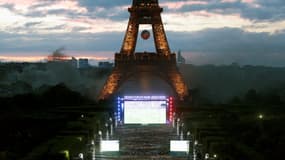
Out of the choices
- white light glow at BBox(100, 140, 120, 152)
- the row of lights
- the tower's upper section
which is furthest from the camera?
the tower's upper section

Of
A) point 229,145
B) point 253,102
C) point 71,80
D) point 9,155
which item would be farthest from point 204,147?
point 71,80

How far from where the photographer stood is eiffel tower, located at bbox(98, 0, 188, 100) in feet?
165

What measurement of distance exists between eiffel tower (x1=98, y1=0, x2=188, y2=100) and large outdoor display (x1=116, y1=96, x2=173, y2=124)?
6.27 m

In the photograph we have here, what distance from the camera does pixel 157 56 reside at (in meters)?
51.0

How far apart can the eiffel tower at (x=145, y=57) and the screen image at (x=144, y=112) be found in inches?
265

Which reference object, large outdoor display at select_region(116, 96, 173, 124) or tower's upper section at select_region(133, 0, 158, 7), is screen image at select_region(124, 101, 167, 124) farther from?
tower's upper section at select_region(133, 0, 158, 7)

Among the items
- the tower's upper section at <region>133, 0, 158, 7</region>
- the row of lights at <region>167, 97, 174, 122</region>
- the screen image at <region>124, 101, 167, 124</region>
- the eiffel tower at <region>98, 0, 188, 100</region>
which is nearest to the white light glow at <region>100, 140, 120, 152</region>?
the screen image at <region>124, 101, 167, 124</region>

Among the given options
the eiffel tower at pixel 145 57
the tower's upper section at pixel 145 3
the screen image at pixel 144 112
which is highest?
the tower's upper section at pixel 145 3

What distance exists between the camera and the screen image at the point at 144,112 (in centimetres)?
4325

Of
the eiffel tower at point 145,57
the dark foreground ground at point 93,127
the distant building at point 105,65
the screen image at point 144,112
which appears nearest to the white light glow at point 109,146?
the dark foreground ground at point 93,127

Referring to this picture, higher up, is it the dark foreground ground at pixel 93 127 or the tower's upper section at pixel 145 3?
the tower's upper section at pixel 145 3

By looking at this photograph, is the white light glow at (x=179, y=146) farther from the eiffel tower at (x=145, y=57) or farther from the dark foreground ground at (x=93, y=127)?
the eiffel tower at (x=145, y=57)

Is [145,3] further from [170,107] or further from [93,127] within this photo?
[93,127]

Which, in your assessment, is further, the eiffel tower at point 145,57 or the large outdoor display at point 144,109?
the eiffel tower at point 145,57
